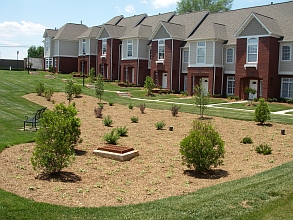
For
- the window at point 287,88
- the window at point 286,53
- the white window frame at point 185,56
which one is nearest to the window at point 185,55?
the white window frame at point 185,56

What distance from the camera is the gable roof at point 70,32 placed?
191ft

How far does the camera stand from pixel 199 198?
779 cm

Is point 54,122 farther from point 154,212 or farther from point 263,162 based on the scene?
point 263,162

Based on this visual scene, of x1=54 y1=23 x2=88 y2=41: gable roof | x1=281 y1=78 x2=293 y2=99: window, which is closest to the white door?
x1=281 y1=78 x2=293 y2=99: window

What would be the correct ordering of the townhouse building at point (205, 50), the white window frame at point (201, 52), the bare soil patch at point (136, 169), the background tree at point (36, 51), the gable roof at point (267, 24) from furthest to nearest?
the background tree at point (36, 51), the white window frame at point (201, 52), the townhouse building at point (205, 50), the gable roof at point (267, 24), the bare soil patch at point (136, 169)

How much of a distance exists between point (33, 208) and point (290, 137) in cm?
1331

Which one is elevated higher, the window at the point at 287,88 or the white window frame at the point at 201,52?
the white window frame at the point at 201,52

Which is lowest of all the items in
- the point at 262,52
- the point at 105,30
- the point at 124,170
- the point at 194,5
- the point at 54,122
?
the point at 124,170

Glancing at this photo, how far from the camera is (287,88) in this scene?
110 feet

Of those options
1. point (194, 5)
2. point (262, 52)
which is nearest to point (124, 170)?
point (262, 52)

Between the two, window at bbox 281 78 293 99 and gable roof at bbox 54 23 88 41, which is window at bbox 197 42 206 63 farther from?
gable roof at bbox 54 23 88 41

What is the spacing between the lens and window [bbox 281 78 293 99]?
3323 cm

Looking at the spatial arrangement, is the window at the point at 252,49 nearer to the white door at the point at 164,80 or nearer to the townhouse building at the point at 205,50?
the townhouse building at the point at 205,50

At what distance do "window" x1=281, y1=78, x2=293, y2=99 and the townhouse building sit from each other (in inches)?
1.4
